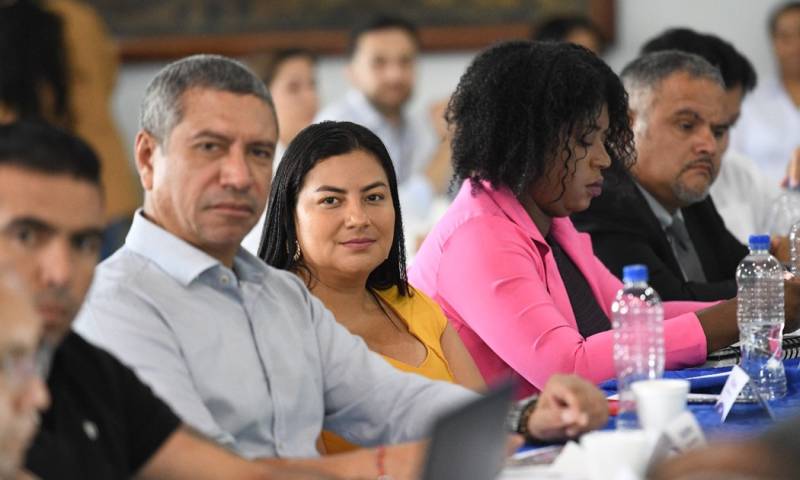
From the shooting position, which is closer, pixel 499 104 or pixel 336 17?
pixel 499 104

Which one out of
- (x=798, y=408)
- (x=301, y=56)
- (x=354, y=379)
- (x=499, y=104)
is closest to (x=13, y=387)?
(x=354, y=379)

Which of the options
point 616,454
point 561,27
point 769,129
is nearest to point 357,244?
point 616,454

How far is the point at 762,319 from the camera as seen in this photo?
9.57ft

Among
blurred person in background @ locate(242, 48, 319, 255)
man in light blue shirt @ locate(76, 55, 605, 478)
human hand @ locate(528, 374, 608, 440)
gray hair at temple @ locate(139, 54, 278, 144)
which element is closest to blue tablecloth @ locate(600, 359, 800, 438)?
human hand @ locate(528, 374, 608, 440)

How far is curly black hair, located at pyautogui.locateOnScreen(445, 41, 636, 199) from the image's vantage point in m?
3.06

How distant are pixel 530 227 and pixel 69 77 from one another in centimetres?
319

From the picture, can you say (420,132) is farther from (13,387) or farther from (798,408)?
(13,387)

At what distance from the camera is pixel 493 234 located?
9.70 ft

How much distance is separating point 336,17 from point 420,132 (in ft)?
2.56

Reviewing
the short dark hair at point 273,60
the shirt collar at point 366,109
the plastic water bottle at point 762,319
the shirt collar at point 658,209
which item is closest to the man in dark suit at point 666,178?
the shirt collar at point 658,209

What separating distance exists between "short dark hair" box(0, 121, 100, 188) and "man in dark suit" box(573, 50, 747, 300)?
210 centimetres

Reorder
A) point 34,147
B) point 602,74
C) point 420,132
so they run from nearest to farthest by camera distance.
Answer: point 34,147 < point 602,74 < point 420,132

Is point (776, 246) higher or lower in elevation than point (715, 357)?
higher

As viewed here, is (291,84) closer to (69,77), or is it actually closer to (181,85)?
(69,77)
